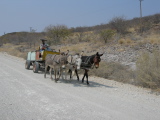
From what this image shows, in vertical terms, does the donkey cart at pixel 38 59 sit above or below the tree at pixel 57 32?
below

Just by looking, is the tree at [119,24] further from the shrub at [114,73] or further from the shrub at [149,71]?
the shrub at [149,71]

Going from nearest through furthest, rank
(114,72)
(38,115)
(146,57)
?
(38,115) < (146,57) < (114,72)

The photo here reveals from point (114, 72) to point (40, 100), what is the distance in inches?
281

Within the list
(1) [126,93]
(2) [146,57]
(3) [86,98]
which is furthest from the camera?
(2) [146,57]

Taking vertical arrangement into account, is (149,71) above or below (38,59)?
below

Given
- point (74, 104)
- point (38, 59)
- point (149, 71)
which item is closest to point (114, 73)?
point (149, 71)

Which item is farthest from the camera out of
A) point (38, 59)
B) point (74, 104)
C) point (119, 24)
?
point (119, 24)

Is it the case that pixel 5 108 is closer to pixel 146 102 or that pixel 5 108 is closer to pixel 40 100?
pixel 40 100

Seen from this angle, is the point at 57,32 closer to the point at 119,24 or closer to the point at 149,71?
the point at 119,24

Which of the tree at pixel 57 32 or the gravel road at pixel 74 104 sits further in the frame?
the tree at pixel 57 32

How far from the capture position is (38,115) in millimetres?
5574

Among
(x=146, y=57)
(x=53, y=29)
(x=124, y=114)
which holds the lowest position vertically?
(x=124, y=114)

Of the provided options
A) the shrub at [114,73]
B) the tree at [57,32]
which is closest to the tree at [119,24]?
the tree at [57,32]

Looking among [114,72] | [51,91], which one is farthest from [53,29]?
[51,91]
